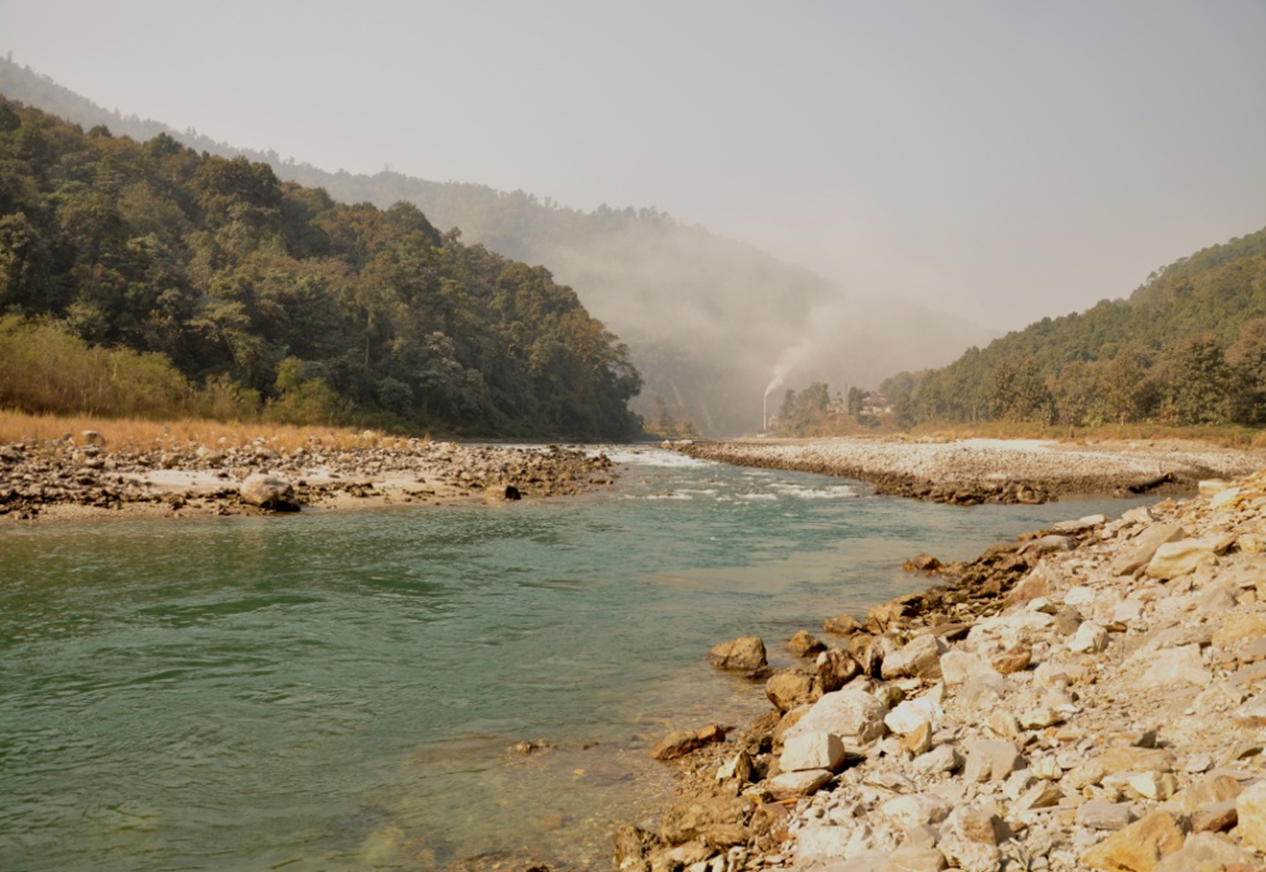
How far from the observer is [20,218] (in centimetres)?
5281

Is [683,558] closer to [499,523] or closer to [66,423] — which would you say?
[499,523]

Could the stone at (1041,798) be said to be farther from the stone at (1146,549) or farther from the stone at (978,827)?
the stone at (1146,549)

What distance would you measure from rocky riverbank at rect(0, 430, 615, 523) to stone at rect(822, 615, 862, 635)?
18.9 m

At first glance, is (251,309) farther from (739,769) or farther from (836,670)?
(739,769)

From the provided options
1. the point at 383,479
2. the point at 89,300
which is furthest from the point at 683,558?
the point at 89,300

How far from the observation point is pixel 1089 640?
7.81 m

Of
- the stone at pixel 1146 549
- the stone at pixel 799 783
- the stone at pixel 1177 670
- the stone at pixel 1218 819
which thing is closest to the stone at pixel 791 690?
the stone at pixel 799 783

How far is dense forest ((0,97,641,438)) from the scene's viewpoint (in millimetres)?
50438

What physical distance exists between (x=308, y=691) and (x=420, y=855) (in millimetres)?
4276

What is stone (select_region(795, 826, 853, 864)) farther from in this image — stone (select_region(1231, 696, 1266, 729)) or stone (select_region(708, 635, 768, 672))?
stone (select_region(708, 635, 768, 672))

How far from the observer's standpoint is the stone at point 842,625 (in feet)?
40.4

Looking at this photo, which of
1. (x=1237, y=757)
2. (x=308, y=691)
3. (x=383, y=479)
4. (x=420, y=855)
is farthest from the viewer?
(x=383, y=479)

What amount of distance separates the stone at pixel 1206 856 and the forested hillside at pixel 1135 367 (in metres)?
86.3

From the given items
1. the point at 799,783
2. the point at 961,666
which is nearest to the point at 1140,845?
the point at 799,783
